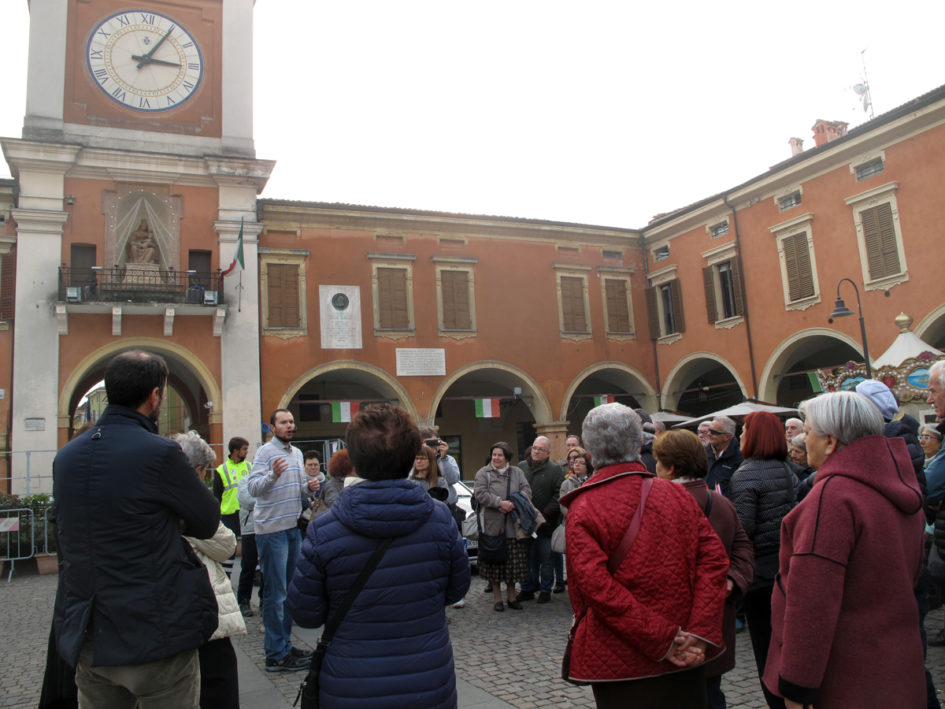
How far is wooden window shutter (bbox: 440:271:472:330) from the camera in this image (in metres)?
20.5

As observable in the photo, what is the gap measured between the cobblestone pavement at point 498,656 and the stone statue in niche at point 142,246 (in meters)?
10.5

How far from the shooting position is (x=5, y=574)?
12.6m

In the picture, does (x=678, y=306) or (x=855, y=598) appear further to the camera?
(x=678, y=306)

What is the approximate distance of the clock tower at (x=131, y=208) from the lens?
54.2 feet

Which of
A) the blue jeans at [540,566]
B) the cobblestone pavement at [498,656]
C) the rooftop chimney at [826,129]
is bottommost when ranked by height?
the cobblestone pavement at [498,656]

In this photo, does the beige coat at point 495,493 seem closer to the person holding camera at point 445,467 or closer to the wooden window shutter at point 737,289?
the person holding camera at point 445,467

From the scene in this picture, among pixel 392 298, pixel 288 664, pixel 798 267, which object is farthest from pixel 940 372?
pixel 392 298

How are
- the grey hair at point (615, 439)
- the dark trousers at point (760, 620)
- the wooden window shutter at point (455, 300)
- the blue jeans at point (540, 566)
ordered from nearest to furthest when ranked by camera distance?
the grey hair at point (615, 439), the dark trousers at point (760, 620), the blue jeans at point (540, 566), the wooden window shutter at point (455, 300)

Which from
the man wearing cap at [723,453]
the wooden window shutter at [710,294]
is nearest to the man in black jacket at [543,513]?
the man wearing cap at [723,453]

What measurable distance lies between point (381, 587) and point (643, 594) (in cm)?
90

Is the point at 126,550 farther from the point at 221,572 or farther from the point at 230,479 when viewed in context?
the point at 230,479

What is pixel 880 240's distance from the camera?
16344 mm

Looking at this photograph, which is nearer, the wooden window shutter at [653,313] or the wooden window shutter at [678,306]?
the wooden window shutter at [678,306]

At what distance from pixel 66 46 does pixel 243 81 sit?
4.07m
